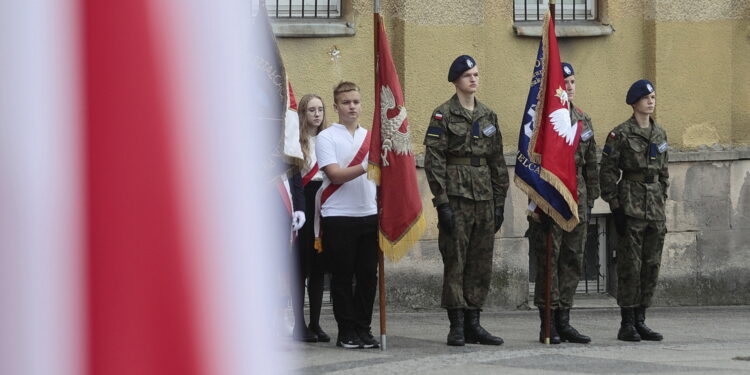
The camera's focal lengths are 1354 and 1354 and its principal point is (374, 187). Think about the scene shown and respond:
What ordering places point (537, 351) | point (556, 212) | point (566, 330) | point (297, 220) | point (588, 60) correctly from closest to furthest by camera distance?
1. point (537, 351)
2. point (297, 220)
3. point (556, 212)
4. point (566, 330)
5. point (588, 60)

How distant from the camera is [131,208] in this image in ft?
2.64

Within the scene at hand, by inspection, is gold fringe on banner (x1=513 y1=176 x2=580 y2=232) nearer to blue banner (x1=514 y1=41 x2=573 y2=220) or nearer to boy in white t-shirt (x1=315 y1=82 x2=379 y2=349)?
blue banner (x1=514 y1=41 x2=573 y2=220)

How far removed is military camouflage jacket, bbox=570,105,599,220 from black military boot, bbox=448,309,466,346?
1137 millimetres

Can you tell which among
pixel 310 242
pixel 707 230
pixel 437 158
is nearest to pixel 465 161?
pixel 437 158

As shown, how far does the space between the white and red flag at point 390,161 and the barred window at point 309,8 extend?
3592mm

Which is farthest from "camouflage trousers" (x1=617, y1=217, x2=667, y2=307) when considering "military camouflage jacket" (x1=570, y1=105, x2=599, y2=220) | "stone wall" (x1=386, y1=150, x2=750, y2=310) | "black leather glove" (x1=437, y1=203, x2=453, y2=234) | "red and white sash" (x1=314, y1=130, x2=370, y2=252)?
"stone wall" (x1=386, y1=150, x2=750, y2=310)

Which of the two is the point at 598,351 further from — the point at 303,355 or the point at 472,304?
the point at 303,355

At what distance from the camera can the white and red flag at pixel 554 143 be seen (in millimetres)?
8617

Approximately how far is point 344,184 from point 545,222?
143 cm

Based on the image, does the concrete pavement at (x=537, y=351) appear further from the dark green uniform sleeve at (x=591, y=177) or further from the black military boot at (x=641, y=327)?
the dark green uniform sleeve at (x=591, y=177)

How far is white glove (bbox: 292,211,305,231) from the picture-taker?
27.9 ft

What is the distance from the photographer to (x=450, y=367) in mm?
7262

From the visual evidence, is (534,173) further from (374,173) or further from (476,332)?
(374,173)

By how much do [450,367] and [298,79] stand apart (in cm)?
468
